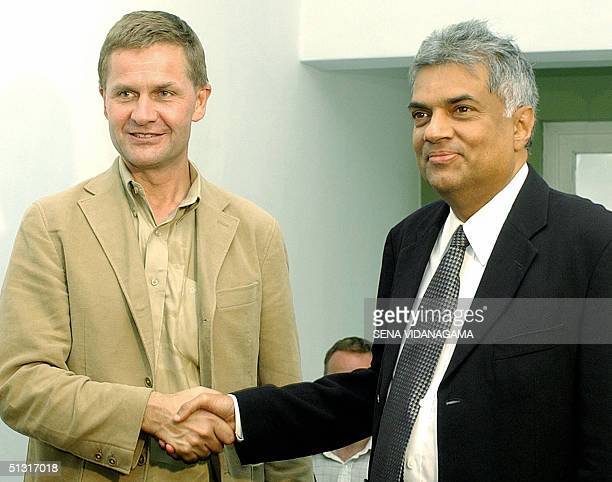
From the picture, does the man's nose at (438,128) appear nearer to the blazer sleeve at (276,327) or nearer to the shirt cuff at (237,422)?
the blazer sleeve at (276,327)

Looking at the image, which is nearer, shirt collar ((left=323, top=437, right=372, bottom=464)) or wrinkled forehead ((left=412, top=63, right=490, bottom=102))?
wrinkled forehead ((left=412, top=63, right=490, bottom=102))

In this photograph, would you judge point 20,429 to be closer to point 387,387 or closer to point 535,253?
point 387,387

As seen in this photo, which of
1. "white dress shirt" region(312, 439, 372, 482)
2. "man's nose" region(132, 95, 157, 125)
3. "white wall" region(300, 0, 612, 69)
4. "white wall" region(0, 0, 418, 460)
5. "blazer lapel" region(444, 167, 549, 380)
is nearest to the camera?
"blazer lapel" region(444, 167, 549, 380)

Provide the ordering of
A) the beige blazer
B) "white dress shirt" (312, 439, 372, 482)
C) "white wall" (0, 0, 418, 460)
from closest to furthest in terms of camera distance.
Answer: the beige blazer
"white wall" (0, 0, 418, 460)
"white dress shirt" (312, 439, 372, 482)

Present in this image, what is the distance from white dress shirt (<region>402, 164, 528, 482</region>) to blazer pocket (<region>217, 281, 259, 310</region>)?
13.3 inches

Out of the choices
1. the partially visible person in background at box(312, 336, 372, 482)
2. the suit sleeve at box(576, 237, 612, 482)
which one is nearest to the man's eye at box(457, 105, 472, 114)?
the suit sleeve at box(576, 237, 612, 482)

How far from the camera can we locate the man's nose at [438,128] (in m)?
2.22

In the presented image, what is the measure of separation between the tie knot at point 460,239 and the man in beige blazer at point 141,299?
40 centimetres

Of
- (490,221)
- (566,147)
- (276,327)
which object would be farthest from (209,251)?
(566,147)

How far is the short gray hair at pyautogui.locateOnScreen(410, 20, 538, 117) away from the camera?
2230 millimetres

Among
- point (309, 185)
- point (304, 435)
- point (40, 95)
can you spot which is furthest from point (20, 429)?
point (309, 185)

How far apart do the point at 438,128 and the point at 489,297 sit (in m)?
0.33

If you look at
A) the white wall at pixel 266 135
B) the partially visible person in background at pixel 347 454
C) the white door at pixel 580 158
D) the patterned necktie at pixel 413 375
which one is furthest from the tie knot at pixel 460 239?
the white door at pixel 580 158

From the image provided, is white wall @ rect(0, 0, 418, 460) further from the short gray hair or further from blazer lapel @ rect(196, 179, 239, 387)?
the short gray hair
